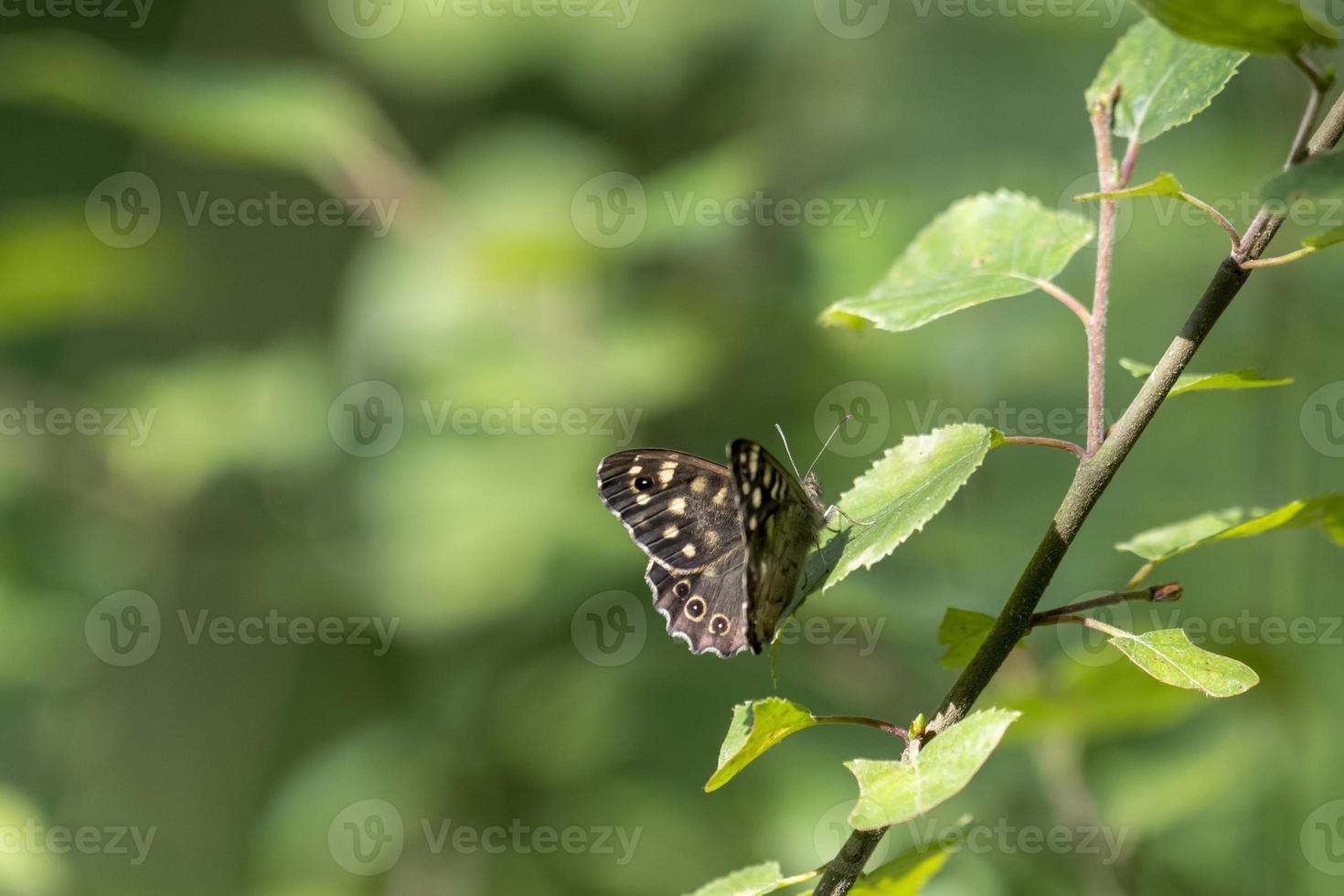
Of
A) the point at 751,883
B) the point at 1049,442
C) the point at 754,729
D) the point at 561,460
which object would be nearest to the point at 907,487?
the point at 1049,442

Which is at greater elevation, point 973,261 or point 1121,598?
point 973,261

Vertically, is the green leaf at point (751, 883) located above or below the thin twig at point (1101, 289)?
below

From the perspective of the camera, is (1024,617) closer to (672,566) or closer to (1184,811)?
(672,566)

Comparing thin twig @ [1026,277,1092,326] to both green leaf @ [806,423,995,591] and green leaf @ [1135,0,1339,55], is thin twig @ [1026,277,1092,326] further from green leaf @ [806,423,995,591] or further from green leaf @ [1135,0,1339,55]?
green leaf @ [1135,0,1339,55]

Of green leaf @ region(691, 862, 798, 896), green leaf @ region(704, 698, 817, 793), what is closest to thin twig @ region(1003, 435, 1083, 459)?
green leaf @ region(704, 698, 817, 793)

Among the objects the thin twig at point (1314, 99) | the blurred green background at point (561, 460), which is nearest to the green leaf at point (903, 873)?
the thin twig at point (1314, 99)

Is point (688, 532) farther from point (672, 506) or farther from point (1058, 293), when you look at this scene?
point (1058, 293)

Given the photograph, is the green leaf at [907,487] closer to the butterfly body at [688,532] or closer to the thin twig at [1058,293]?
the thin twig at [1058,293]

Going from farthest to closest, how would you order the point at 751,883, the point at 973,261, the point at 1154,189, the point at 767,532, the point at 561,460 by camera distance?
the point at 561,460 < the point at 767,532 < the point at 973,261 < the point at 751,883 < the point at 1154,189
